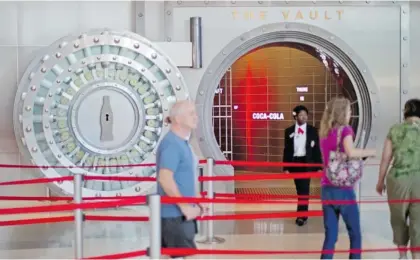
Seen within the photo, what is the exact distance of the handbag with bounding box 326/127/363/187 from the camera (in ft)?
11.4

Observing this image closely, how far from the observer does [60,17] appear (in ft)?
20.0

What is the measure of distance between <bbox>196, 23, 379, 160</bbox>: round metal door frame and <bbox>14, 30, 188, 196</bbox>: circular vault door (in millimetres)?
460

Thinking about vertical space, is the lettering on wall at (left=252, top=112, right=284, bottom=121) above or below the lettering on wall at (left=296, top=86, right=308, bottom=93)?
below

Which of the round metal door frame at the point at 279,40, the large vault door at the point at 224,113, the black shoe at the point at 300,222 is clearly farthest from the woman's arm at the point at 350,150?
the large vault door at the point at 224,113

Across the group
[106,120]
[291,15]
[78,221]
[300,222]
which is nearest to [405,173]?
[300,222]

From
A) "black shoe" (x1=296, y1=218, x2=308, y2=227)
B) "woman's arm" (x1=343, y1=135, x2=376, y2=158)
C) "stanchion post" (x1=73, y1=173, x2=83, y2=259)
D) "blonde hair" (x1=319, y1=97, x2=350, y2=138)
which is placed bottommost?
"black shoe" (x1=296, y1=218, x2=308, y2=227)

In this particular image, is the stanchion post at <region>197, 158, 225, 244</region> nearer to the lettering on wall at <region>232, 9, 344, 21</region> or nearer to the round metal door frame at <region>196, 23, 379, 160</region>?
the round metal door frame at <region>196, 23, 379, 160</region>

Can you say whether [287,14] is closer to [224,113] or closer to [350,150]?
[350,150]

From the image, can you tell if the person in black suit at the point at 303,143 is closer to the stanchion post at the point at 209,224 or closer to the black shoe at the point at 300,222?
the black shoe at the point at 300,222

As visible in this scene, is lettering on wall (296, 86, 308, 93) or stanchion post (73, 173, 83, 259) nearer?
stanchion post (73, 173, 83, 259)

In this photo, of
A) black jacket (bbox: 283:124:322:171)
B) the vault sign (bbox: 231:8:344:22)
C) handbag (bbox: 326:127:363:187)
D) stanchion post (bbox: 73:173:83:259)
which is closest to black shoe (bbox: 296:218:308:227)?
black jacket (bbox: 283:124:322:171)

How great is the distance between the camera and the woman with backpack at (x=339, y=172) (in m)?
3.48

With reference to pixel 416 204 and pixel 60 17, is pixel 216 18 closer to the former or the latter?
pixel 60 17

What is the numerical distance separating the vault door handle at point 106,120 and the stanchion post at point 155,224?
322 cm
